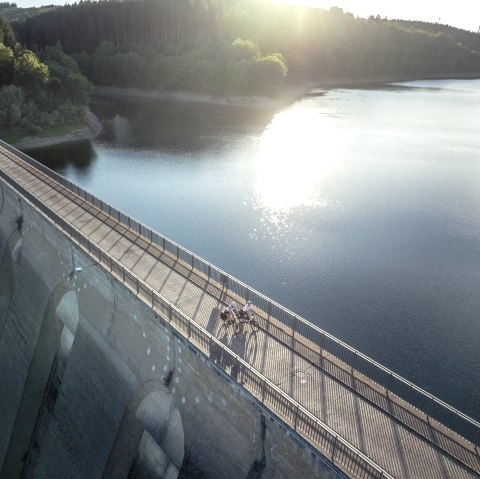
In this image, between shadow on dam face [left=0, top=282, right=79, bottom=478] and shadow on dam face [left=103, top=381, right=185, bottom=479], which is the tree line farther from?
shadow on dam face [left=103, top=381, right=185, bottom=479]

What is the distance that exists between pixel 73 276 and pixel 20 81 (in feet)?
261

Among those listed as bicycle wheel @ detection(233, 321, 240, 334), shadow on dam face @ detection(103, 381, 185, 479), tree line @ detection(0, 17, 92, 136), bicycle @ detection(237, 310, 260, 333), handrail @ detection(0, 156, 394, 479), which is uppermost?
handrail @ detection(0, 156, 394, 479)

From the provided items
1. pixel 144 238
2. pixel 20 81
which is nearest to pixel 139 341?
pixel 144 238

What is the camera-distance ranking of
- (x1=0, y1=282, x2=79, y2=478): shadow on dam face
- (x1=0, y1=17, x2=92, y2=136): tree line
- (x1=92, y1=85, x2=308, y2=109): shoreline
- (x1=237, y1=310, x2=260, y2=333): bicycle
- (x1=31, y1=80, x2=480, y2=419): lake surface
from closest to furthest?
(x1=237, y1=310, x2=260, y2=333): bicycle → (x1=0, y1=282, x2=79, y2=478): shadow on dam face → (x1=31, y1=80, x2=480, y2=419): lake surface → (x1=0, y1=17, x2=92, y2=136): tree line → (x1=92, y1=85, x2=308, y2=109): shoreline

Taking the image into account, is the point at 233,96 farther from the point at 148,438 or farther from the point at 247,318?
the point at 148,438

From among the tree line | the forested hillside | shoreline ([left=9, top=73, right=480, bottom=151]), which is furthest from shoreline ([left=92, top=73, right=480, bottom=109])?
the tree line

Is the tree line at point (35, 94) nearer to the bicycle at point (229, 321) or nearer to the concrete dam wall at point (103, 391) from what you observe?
the concrete dam wall at point (103, 391)

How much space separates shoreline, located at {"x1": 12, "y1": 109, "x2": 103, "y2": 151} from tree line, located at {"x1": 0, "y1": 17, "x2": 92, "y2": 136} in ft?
6.50

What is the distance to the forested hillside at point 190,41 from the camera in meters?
146

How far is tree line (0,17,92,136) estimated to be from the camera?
269 feet

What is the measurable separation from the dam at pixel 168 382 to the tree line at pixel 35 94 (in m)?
56.1

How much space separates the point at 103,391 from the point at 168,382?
5.30 metres

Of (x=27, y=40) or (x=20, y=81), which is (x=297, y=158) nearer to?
(x=20, y=81)

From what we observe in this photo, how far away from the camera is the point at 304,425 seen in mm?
14516
